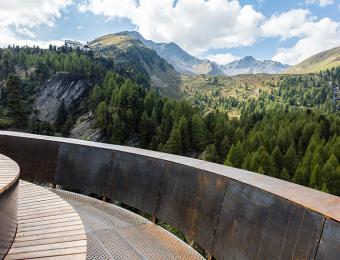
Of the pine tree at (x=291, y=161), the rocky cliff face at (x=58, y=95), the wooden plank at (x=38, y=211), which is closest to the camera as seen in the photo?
the wooden plank at (x=38, y=211)

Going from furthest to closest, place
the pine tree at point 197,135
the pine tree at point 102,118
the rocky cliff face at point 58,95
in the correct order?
the rocky cliff face at point 58,95 → the pine tree at point 102,118 → the pine tree at point 197,135

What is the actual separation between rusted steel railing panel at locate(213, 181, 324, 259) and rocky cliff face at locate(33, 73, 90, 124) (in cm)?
10595

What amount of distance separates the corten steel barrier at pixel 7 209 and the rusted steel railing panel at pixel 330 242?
3.05 m

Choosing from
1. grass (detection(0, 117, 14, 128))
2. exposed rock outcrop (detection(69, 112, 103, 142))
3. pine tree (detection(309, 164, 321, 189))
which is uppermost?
pine tree (detection(309, 164, 321, 189))

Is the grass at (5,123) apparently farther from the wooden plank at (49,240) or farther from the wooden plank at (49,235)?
the wooden plank at (49,240)

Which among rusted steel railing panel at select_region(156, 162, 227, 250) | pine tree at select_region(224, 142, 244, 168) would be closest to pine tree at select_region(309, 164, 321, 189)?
pine tree at select_region(224, 142, 244, 168)

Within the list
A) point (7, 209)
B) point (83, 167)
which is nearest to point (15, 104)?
point (83, 167)

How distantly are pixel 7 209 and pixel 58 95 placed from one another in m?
114

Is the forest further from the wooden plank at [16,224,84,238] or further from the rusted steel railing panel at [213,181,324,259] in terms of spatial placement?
the wooden plank at [16,224,84,238]

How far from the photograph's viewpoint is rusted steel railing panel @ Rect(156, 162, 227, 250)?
484 centimetres

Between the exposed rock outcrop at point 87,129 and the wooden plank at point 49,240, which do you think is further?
the exposed rock outcrop at point 87,129

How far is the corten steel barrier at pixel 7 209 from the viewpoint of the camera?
3393mm

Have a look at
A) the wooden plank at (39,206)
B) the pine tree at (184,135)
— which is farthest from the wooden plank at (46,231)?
the pine tree at (184,135)

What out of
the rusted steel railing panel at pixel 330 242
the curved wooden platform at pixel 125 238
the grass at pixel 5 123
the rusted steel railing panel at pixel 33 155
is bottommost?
the grass at pixel 5 123
